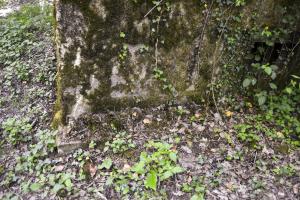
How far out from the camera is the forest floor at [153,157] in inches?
134

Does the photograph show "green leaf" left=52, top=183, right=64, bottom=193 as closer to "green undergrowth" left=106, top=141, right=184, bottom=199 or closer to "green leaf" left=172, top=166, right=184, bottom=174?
"green undergrowth" left=106, top=141, right=184, bottom=199

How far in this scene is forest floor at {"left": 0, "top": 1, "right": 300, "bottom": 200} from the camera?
339cm

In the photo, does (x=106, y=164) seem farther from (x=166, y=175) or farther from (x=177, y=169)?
(x=177, y=169)

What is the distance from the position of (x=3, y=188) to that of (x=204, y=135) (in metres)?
2.76

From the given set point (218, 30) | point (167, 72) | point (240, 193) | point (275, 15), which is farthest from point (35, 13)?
point (240, 193)

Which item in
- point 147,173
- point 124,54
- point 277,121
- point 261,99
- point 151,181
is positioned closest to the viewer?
point 151,181

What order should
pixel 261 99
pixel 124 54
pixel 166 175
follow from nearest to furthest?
1. pixel 166 175
2. pixel 124 54
3. pixel 261 99

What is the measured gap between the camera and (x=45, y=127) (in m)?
→ 4.24

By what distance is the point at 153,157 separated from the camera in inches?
140

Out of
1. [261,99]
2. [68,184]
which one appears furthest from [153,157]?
[261,99]

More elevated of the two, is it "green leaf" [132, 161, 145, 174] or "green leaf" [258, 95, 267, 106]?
"green leaf" [258, 95, 267, 106]

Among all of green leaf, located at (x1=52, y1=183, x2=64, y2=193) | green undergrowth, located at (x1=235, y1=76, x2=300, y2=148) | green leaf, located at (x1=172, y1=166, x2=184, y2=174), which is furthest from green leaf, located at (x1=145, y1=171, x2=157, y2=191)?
green undergrowth, located at (x1=235, y1=76, x2=300, y2=148)

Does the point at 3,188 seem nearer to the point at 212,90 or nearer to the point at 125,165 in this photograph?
the point at 125,165

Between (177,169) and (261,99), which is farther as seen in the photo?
(261,99)
